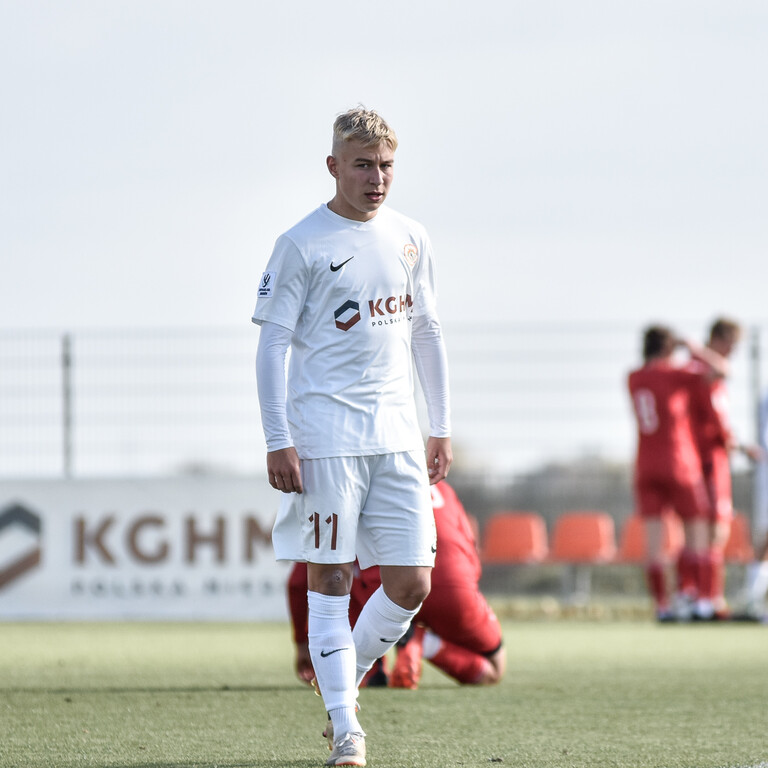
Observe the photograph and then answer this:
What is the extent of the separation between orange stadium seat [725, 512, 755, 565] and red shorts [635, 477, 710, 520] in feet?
8.04

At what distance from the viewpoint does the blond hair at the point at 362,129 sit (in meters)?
4.24

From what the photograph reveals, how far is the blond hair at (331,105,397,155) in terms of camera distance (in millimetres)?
4242

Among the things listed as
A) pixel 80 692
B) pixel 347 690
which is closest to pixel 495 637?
pixel 80 692

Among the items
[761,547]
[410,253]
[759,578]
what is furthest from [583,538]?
[410,253]

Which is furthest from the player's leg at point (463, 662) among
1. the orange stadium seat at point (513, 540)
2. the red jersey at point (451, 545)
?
the orange stadium seat at point (513, 540)

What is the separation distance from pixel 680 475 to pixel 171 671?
509 cm

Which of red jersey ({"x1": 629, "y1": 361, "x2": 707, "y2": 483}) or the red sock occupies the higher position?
red jersey ({"x1": 629, "y1": 361, "x2": 707, "y2": 483})

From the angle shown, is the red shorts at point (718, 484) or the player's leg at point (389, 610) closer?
the player's leg at point (389, 610)

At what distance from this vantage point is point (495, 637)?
6.29 m

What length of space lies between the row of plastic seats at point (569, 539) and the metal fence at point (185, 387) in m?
1.72

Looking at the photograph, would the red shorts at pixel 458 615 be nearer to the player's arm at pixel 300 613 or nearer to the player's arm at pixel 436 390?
the player's arm at pixel 300 613

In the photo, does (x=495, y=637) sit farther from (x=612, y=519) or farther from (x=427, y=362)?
(x=612, y=519)

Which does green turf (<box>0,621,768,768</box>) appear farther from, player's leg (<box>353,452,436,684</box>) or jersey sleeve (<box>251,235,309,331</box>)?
jersey sleeve (<box>251,235,309,331</box>)

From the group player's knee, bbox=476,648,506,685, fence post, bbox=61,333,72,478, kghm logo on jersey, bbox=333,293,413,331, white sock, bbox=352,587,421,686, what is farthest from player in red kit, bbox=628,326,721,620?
kghm logo on jersey, bbox=333,293,413,331
